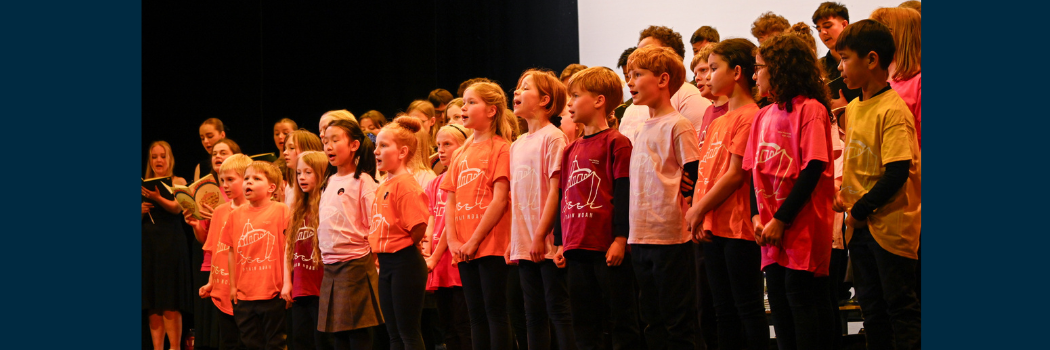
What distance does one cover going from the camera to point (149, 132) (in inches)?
273

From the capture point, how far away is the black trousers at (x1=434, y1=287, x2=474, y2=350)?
3.91 m

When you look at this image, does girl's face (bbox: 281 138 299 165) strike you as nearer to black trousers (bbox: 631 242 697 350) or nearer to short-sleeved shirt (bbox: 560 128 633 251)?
short-sleeved shirt (bbox: 560 128 633 251)

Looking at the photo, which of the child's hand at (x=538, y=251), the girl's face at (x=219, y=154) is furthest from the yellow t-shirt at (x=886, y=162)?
the girl's face at (x=219, y=154)

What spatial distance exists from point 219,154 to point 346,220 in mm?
2092

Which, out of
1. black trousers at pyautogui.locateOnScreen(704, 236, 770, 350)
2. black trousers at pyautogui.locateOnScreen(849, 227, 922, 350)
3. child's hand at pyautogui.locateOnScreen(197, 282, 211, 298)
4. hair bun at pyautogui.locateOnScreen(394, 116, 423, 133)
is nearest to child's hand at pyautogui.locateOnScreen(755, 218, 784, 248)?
black trousers at pyautogui.locateOnScreen(704, 236, 770, 350)

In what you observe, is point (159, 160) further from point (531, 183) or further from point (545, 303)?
point (545, 303)

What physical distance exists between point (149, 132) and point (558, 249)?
16.0ft

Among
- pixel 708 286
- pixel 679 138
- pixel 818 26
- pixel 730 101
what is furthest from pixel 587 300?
pixel 818 26

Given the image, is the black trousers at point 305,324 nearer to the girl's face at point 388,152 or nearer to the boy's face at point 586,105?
the girl's face at point 388,152

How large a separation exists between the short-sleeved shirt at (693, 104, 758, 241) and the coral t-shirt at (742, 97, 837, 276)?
0.09 metres

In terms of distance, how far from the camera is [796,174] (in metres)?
2.68

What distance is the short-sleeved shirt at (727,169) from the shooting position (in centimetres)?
283

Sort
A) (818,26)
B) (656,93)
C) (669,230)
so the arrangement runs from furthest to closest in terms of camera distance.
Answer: (818,26)
(656,93)
(669,230)

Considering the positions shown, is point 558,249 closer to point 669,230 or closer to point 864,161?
point 669,230
